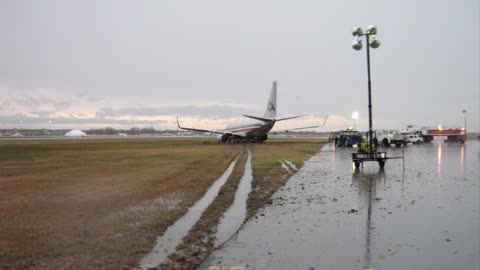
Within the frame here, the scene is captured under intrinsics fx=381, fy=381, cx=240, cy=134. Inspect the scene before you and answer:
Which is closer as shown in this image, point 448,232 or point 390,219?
point 448,232

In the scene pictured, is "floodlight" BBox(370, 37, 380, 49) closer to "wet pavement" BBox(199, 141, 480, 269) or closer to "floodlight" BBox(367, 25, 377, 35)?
"floodlight" BBox(367, 25, 377, 35)

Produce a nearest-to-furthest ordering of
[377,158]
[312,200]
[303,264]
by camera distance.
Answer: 1. [303,264]
2. [312,200]
3. [377,158]

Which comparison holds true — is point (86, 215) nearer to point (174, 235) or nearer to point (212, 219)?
point (174, 235)

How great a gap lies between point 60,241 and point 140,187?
6.98 m

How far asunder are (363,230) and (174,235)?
155 inches

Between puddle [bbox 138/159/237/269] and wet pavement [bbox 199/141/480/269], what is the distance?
0.89 meters

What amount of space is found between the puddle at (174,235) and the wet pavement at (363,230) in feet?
2.93

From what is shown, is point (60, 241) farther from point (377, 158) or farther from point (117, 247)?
point (377, 158)

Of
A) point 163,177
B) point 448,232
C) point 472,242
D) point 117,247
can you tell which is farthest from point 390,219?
point 163,177

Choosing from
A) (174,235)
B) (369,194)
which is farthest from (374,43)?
(174,235)

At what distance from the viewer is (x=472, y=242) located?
22.8 feet

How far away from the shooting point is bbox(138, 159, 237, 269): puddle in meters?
6.33

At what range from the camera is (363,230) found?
7926 mm

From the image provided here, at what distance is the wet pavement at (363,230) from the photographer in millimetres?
6117
